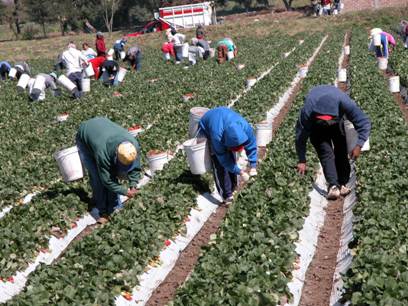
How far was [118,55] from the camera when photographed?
27906mm

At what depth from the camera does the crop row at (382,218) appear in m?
4.59

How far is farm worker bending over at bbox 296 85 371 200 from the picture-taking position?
6926 mm

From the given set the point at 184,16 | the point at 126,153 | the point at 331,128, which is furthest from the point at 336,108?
the point at 184,16

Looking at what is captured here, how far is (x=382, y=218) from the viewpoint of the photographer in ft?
19.7

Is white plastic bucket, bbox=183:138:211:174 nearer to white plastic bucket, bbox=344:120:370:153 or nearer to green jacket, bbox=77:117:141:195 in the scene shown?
green jacket, bbox=77:117:141:195

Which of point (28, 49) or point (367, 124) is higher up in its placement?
point (367, 124)

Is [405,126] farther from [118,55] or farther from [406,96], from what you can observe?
[118,55]

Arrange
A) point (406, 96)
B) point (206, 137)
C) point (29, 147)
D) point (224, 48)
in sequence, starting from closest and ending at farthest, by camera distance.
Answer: point (206, 137)
point (29, 147)
point (406, 96)
point (224, 48)

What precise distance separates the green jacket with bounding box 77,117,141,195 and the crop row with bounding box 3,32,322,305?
50 cm

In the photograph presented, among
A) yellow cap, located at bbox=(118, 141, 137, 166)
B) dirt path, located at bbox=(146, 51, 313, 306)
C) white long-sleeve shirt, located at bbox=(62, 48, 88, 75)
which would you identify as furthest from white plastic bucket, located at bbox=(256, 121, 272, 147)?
white long-sleeve shirt, located at bbox=(62, 48, 88, 75)

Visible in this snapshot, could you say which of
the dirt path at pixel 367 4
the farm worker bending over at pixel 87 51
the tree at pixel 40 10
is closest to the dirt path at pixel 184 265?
the farm worker bending over at pixel 87 51

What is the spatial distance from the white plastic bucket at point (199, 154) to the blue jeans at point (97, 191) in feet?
3.89

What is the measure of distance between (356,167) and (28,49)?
1519 inches

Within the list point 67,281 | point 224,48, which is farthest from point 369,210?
point 224,48
